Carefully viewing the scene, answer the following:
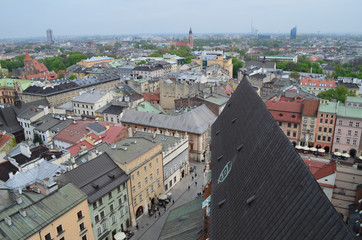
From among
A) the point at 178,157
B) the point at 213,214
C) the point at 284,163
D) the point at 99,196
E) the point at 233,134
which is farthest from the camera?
the point at 178,157

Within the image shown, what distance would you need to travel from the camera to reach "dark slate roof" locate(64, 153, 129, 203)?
29.2 metres

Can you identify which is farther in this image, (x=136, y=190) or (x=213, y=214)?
(x=136, y=190)

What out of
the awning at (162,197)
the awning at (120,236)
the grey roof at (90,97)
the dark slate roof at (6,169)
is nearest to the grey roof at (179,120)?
the grey roof at (90,97)

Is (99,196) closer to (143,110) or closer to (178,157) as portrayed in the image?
(178,157)

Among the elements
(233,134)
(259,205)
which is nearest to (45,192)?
(233,134)

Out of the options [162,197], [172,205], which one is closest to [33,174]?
[162,197]

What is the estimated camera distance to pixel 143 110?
207 feet

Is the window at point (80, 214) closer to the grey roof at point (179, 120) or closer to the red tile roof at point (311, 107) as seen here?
the grey roof at point (179, 120)

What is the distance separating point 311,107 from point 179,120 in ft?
90.6

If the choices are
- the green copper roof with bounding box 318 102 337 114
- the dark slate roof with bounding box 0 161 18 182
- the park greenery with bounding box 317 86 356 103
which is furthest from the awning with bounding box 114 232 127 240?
the park greenery with bounding box 317 86 356 103

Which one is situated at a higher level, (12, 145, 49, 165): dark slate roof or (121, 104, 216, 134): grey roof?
(121, 104, 216, 134): grey roof

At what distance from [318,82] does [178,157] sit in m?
76.3

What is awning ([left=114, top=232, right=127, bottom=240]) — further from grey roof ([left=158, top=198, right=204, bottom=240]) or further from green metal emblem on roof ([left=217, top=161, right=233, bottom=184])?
green metal emblem on roof ([left=217, top=161, right=233, bottom=184])

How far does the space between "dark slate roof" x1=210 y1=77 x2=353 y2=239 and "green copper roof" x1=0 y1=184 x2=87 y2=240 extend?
14279 mm
